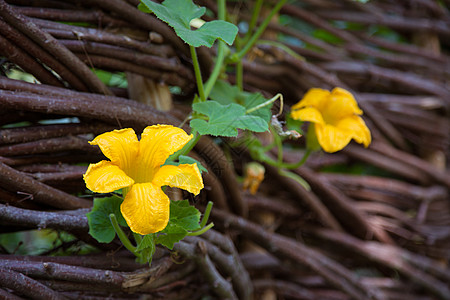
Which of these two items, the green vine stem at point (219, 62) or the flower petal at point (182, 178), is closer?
the flower petal at point (182, 178)

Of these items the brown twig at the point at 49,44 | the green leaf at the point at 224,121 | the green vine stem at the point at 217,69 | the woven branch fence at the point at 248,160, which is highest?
the brown twig at the point at 49,44

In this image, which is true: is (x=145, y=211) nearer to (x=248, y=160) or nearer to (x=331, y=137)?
(x=331, y=137)

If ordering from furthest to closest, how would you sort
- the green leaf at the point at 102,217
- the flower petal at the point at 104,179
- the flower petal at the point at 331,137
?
the flower petal at the point at 331,137 < the green leaf at the point at 102,217 < the flower petal at the point at 104,179

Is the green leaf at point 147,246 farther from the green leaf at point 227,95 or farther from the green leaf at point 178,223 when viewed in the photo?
the green leaf at point 227,95

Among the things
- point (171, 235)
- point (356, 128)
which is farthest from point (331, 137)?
point (171, 235)

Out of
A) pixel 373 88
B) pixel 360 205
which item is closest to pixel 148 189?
pixel 360 205

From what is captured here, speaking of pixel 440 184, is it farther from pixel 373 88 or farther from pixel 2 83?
pixel 2 83

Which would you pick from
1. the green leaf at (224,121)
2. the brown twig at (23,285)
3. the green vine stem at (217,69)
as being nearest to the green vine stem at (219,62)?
the green vine stem at (217,69)
